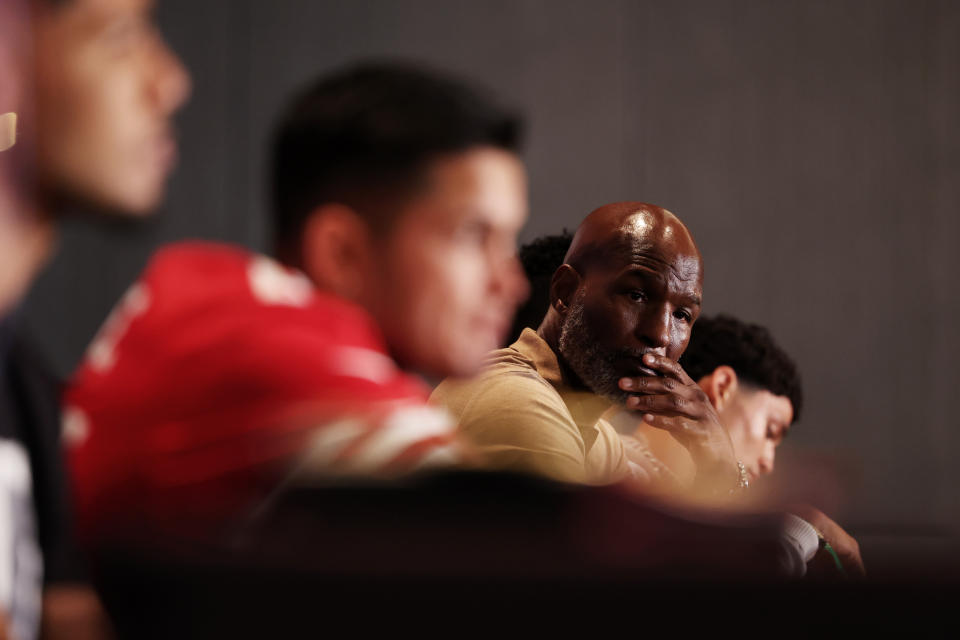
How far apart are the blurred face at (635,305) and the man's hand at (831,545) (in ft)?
0.54

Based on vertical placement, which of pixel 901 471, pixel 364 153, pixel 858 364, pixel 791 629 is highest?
pixel 364 153

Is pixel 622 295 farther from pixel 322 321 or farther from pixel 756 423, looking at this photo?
pixel 322 321

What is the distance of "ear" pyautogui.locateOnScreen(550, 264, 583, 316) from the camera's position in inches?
31.9

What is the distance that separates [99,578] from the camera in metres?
0.51

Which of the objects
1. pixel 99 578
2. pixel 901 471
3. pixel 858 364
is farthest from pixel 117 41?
pixel 901 471

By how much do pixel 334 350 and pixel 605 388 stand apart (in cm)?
37

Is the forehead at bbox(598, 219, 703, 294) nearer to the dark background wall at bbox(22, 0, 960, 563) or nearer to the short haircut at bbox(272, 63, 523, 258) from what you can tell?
the dark background wall at bbox(22, 0, 960, 563)

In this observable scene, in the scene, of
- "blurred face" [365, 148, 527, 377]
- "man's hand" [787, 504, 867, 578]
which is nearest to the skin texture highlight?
"man's hand" [787, 504, 867, 578]

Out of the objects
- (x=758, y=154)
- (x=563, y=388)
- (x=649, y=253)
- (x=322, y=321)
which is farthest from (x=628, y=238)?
(x=758, y=154)

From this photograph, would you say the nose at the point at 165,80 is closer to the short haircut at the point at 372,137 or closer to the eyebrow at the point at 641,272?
the short haircut at the point at 372,137

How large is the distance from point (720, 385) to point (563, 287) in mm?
207

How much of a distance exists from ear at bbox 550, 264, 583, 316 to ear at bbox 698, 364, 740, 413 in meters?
0.17

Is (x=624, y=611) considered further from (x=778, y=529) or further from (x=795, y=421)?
(x=795, y=421)

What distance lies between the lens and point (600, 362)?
81 cm
